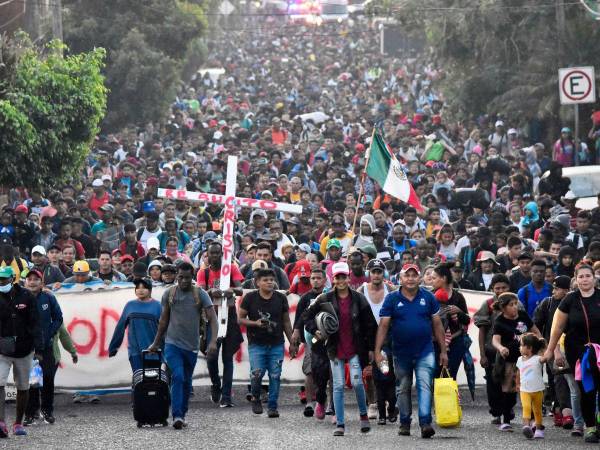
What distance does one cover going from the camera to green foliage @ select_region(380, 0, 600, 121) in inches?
1233

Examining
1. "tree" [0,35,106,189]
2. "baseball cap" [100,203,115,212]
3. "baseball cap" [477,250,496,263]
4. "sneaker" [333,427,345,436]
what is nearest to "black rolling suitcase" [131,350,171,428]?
"sneaker" [333,427,345,436]

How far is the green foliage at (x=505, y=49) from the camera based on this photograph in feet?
103

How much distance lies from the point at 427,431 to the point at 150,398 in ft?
8.22

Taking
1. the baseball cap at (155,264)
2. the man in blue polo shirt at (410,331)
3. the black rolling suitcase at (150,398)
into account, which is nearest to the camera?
the man in blue polo shirt at (410,331)

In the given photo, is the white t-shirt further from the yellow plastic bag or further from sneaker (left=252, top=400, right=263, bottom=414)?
sneaker (left=252, top=400, right=263, bottom=414)

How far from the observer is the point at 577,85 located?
25.1 meters

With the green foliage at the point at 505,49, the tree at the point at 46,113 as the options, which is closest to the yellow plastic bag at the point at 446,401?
the tree at the point at 46,113

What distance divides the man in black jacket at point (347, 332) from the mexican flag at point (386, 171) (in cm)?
496

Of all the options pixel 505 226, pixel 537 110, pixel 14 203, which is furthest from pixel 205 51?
pixel 505 226

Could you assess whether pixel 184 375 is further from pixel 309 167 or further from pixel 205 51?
pixel 205 51

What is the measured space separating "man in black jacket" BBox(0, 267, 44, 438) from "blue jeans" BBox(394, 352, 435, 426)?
310cm

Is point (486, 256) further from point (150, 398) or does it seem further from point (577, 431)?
point (150, 398)

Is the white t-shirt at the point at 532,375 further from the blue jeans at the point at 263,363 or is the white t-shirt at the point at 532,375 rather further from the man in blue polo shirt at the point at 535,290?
the blue jeans at the point at 263,363

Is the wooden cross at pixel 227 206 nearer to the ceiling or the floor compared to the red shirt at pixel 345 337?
nearer to the ceiling
